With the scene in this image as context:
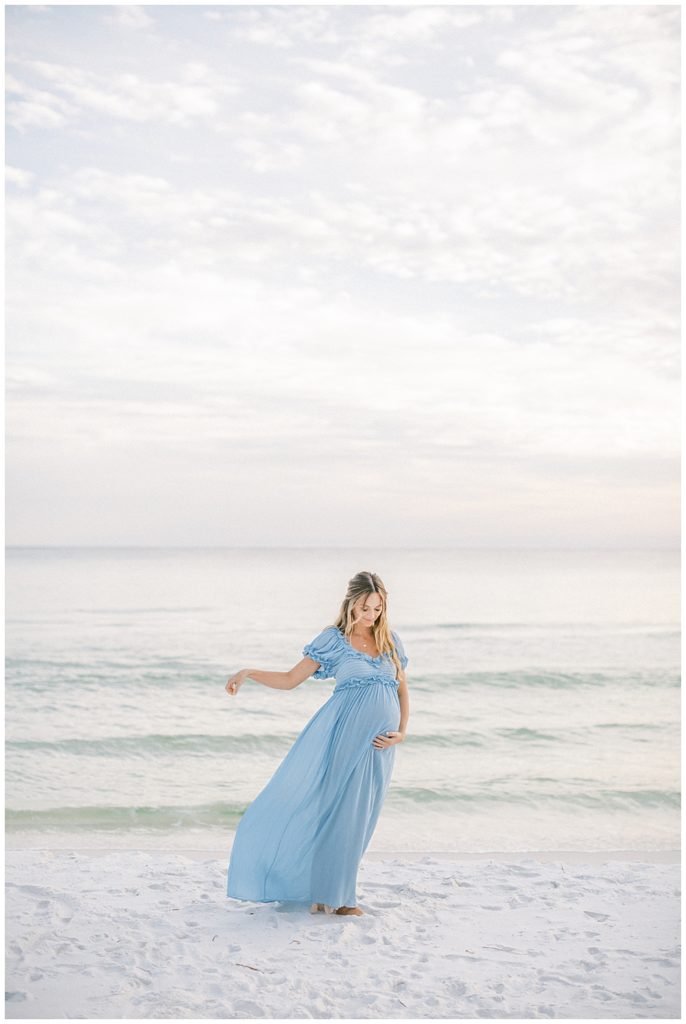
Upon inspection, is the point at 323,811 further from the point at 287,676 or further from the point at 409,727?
the point at 409,727

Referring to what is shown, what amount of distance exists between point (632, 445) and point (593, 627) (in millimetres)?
9817

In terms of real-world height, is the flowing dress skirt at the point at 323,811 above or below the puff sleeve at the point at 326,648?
below

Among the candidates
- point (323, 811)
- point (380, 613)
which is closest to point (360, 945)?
point (323, 811)

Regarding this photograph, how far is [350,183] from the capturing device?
12945 mm

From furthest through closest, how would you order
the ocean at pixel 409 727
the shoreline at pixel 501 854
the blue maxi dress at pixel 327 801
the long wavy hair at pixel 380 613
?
1. the ocean at pixel 409 727
2. the shoreline at pixel 501 854
3. the long wavy hair at pixel 380 613
4. the blue maxi dress at pixel 327 801

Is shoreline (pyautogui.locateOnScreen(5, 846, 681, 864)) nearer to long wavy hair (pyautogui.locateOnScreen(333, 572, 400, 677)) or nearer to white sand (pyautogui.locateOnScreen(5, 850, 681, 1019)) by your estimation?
white sand (pyautogui.locateOnScreen(5, 850, 681, 1019))

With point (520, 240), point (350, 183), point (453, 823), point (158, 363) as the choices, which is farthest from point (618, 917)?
point (158, 363)

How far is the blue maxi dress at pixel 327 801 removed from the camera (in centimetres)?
492

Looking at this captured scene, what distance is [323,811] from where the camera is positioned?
16.2ft

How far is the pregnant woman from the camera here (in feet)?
16.1

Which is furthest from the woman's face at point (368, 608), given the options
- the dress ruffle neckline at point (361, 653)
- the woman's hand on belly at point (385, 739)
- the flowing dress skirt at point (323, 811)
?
the woman's hand on belly at point (385, 739)

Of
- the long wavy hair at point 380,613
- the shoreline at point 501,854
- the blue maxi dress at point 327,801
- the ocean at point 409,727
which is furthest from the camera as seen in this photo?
the ocean at point 409,727

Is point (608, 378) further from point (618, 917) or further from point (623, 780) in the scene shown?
point (618, 917)

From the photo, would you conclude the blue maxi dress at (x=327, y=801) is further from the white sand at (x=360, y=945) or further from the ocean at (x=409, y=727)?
the ocean at (x=409, y=727)
